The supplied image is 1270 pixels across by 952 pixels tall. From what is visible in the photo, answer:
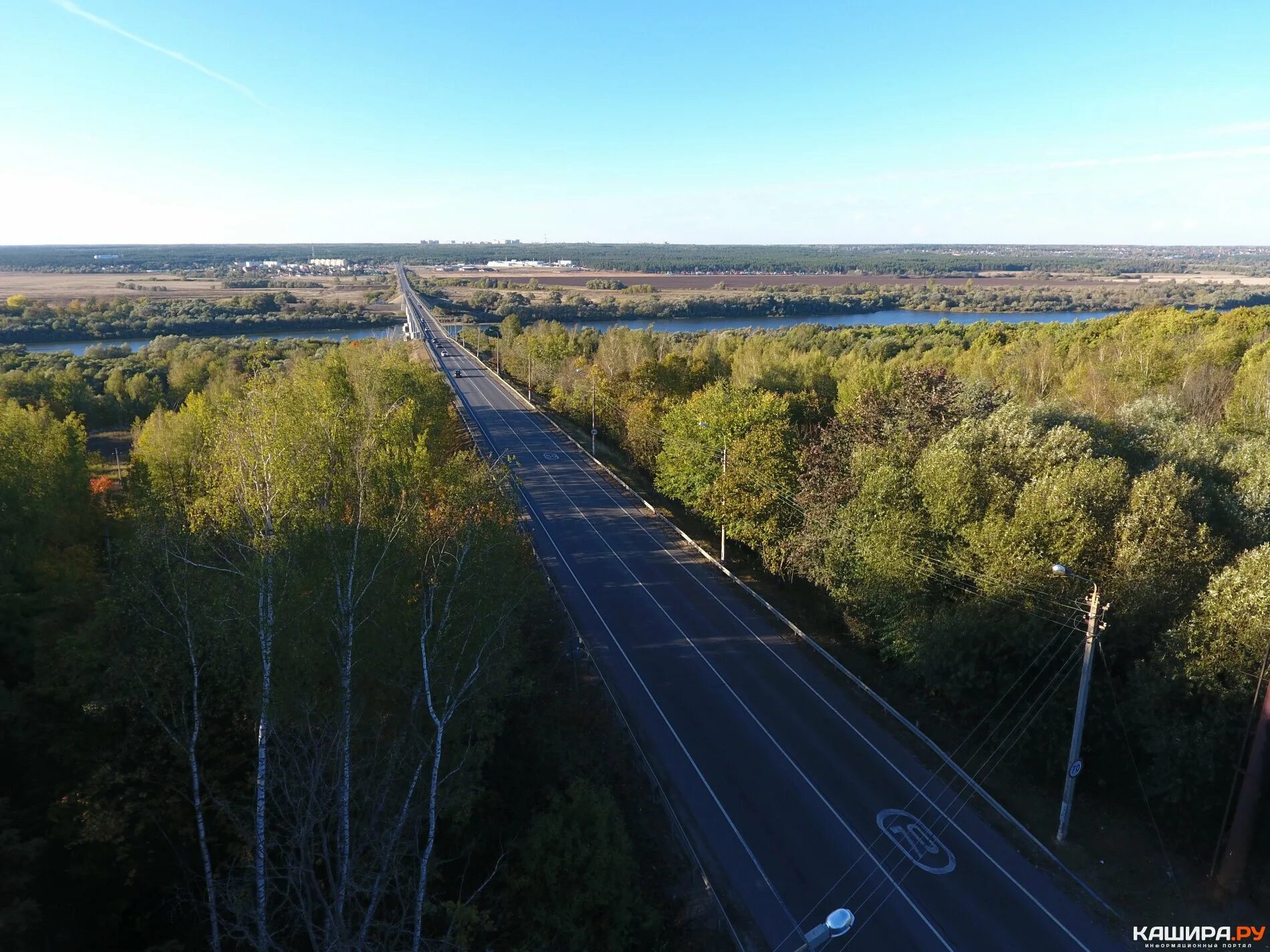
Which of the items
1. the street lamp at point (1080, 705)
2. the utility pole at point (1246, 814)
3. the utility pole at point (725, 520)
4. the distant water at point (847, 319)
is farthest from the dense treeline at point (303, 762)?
the distant water at point (847, 319)

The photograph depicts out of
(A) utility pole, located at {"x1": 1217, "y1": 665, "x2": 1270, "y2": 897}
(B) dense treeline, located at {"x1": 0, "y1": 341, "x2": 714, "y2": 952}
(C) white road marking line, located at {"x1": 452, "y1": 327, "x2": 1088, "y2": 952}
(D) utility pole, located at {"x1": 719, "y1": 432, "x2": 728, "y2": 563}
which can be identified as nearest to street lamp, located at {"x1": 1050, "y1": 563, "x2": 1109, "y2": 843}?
(C) white road marking line, located at {"x1": 452, "y1": 327, "x2": 1088, "y2": 952}

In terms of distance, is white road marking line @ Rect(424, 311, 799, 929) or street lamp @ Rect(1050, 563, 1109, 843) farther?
white road marking line @ Rect(424, 311, 799, 929)

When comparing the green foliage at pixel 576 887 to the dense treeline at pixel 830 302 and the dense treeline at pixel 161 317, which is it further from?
the dense treeline at pixel 830 302

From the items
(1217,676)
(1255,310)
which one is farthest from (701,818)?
(1255,310)

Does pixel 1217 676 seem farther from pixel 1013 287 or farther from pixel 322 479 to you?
pixel 1013 287

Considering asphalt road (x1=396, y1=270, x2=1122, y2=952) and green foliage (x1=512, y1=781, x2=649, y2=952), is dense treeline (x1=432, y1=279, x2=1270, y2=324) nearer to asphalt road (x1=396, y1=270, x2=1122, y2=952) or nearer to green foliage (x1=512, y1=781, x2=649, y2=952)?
asphalt road (x1=396, y1=270, x2=1122, y2=952)

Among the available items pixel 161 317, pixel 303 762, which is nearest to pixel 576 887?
pixel 303 762
